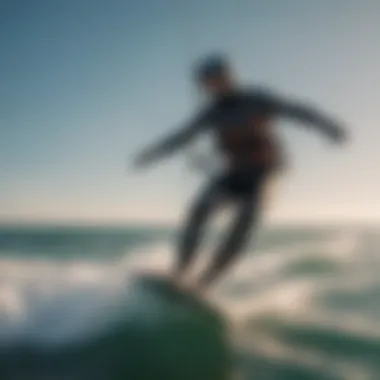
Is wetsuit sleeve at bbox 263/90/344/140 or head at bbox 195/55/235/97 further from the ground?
head at bbox 195/55/235/97

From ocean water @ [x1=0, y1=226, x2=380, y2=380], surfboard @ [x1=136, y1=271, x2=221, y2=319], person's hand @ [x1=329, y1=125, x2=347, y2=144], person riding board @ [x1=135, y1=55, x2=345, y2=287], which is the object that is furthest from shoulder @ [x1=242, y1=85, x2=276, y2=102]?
surfboard @ [x1=136, y1=271, x2=221, y2=319]

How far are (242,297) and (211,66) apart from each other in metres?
0.41

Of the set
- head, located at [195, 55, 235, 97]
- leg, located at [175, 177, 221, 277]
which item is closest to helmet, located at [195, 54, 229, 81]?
head, located at [195, 55, 235, 97]

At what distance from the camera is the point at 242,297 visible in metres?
1.32

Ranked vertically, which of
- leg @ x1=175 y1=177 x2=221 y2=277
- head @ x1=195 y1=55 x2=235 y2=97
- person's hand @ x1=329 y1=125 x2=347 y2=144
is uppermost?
head @ x1=195 y1=55 x2=235 y2=97

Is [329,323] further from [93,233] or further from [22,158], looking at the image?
[22,158]

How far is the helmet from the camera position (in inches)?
53.0

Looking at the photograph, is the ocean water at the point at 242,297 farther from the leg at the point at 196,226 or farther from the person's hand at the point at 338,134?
the person's hand at the point at 338,134

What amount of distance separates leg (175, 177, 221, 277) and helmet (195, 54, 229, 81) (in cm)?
19

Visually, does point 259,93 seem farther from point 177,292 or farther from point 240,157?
point 177,292

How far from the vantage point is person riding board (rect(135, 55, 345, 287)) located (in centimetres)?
132

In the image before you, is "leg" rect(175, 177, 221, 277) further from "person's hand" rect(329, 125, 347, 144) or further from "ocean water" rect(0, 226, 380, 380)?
"person's hand" rect(329, 125, 347, 144)

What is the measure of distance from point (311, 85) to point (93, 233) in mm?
473

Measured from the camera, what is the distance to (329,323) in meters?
1.31
